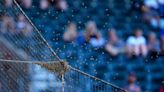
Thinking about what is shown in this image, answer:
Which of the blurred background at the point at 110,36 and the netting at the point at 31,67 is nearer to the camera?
the netting at the point at 31,67

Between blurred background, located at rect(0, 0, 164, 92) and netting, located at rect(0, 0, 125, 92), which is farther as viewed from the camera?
blurred background, located at rect(0, 0, 164, 92)

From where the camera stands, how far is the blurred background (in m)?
6.09

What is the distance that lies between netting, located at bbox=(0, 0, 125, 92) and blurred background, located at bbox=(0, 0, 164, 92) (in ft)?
5.25

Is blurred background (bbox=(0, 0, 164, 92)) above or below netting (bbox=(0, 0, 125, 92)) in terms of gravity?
above

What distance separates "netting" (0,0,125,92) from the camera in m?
3.38

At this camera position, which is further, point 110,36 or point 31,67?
point 110,36

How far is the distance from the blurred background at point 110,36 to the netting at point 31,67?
1.60 m

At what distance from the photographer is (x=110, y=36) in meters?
6.33

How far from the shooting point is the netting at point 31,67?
3.38 metres

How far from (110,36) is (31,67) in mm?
2754

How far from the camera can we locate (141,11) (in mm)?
6617

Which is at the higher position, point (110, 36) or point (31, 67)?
point (110, 36)

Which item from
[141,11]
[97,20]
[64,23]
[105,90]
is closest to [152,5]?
[141,11]

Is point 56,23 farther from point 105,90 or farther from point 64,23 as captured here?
point 105,90
